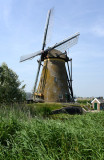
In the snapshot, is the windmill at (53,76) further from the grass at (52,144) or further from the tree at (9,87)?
the grass at (52,144)

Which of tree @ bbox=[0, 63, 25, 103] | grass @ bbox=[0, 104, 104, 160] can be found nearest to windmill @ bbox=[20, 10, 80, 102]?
tree @ bbox=[0, 63, 25, 103]

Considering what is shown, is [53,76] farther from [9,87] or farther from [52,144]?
[52,144]

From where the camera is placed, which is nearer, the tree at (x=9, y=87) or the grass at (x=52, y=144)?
the grass at (x=52, y=144)

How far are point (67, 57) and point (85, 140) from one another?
20.2 meters

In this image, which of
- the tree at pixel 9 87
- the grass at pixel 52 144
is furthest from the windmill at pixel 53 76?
the grass at pixel 52 144

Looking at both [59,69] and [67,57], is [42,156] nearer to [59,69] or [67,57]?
[59,69]

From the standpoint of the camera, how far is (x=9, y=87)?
15.8 metres

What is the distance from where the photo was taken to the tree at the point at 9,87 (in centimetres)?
1566

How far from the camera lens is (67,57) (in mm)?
23344

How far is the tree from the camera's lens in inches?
617

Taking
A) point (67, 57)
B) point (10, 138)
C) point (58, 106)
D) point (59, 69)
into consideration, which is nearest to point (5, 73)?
point (58, 106)

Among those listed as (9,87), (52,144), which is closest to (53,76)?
(9,87)

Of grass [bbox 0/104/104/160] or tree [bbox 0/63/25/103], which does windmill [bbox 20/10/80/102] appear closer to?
tree [bbox 0/63/25/103]

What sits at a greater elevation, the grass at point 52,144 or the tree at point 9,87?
the tree at point 9,87
